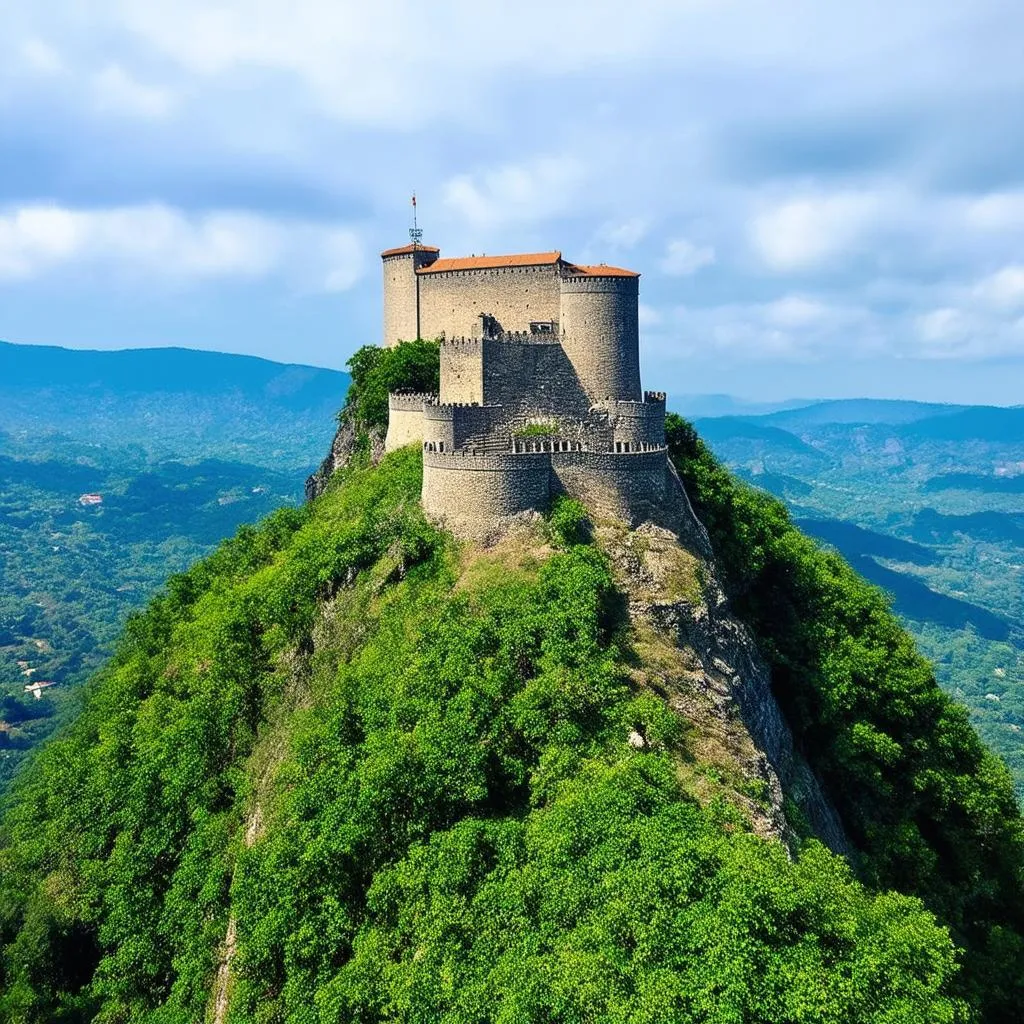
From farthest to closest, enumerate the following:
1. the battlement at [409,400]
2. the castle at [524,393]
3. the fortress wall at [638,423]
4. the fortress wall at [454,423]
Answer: the battlement at [409,400], the fortress wall at [454,423], the fortress wall at [638,423], the castle at [524,393]

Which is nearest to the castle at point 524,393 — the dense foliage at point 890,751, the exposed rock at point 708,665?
the exposed rock at point 708,665

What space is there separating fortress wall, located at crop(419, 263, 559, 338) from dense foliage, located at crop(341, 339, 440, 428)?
232 cm

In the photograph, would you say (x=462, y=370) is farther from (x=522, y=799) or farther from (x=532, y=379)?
(x=522, y=799)

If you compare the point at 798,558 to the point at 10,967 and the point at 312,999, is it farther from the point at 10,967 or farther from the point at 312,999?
the point at 10,967

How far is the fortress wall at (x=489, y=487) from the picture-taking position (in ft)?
128

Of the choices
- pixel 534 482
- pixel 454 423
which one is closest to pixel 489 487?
pixel 534 482

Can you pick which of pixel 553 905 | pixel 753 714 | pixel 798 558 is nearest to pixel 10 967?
pixel 553 905

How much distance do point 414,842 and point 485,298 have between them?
38.1m

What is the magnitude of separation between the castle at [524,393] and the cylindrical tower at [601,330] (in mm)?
60

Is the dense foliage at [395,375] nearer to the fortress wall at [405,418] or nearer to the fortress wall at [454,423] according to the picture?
the fortress wall at [405,418]

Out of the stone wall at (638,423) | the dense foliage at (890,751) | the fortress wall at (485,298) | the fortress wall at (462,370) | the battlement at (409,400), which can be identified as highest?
the fortress wall at (485,298)

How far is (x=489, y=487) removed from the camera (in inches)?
1538

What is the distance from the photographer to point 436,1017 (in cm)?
2223

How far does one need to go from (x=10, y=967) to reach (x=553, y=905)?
2259 cm
